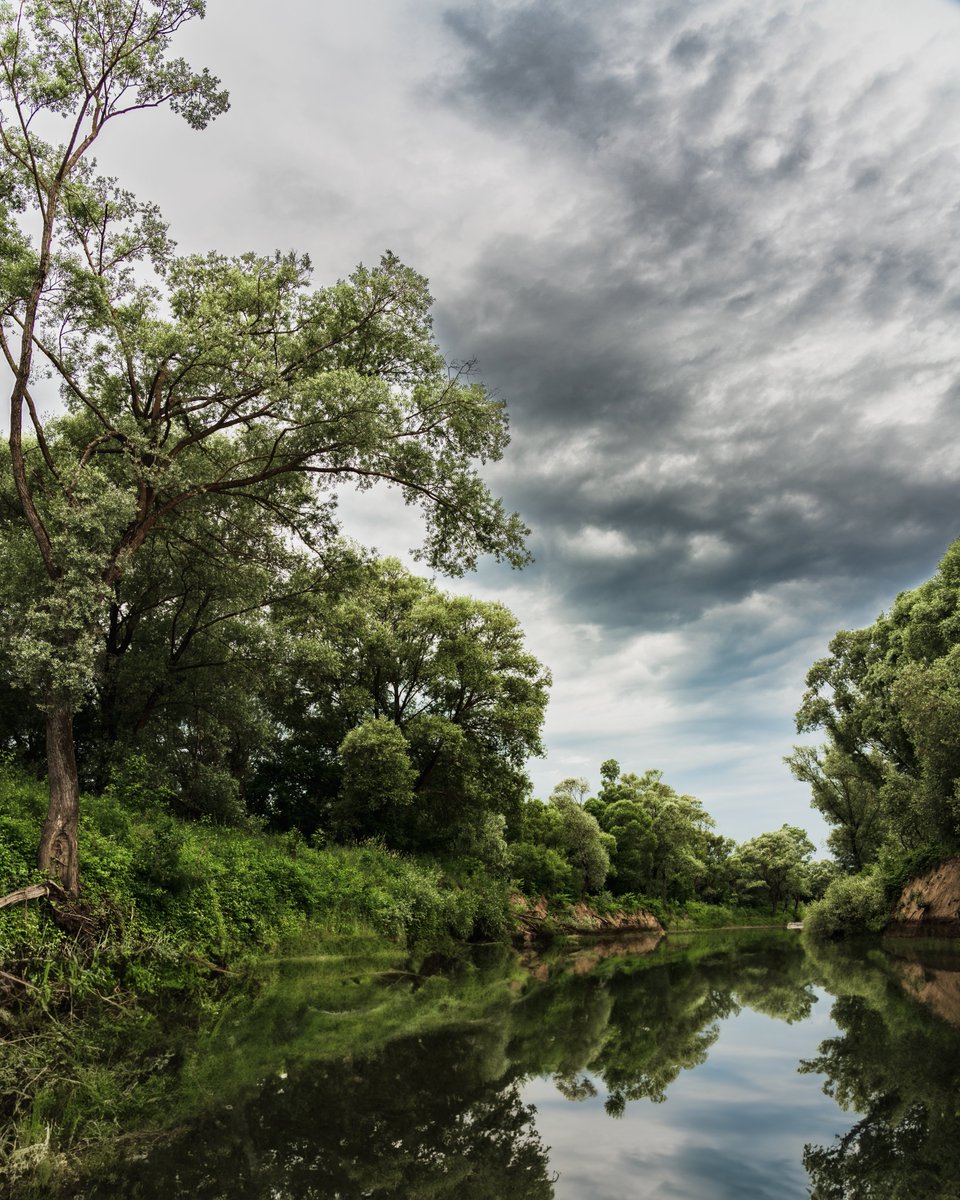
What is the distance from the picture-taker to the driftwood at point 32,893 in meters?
10.6

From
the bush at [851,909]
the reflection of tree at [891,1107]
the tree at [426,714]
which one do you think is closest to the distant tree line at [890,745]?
the bush at [851,909]

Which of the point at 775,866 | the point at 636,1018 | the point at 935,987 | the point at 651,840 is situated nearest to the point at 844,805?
the point at 651,840

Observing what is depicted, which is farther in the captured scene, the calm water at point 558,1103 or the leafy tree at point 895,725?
the leafy tree at point 895,725

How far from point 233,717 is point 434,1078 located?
1869 cm

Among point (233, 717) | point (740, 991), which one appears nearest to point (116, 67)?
point (233, 717)

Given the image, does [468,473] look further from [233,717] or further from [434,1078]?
[233,717]

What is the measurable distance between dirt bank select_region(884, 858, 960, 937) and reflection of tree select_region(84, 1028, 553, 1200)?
29.7 metres

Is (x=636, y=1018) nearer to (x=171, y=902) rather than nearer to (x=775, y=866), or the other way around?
(x=171, y=902)

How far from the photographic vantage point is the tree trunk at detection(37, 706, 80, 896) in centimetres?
1188

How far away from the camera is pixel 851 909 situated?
112 feet

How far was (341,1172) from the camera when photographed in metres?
4.97

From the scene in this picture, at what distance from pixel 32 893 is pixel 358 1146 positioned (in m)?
8.12

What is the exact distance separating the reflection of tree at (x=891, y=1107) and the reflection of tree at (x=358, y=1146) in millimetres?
2156

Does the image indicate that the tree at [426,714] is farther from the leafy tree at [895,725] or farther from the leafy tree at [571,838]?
the leafy tree at [895,725]
